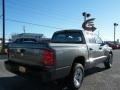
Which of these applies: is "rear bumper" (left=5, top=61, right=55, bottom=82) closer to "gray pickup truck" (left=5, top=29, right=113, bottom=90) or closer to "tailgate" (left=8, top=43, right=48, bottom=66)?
"gray pickup truck" (left=5, top=29, right=113, bottom=90)

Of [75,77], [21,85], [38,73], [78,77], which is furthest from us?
[21,85]

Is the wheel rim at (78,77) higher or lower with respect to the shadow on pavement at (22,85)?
higher

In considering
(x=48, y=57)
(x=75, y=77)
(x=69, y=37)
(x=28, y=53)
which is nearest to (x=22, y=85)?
(x=28, y=53)

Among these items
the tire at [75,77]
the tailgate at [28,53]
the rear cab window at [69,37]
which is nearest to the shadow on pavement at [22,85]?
the tire at [75,77]

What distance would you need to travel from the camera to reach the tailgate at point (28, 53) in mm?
5916

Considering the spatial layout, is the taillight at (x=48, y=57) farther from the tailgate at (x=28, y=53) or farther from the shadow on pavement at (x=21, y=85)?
the shadow on pavement at (x=21, y=85)

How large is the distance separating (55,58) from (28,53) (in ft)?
2.88

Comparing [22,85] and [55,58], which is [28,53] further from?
[22,85]

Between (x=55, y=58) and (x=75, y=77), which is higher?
(x=55, y=58)

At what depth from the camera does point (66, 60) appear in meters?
6.33

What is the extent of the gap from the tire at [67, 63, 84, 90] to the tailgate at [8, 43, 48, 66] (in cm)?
128

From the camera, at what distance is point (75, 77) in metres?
6.99

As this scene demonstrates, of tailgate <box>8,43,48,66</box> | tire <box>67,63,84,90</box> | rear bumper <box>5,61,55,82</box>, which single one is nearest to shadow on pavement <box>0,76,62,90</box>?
tire <box>67,63,84,90</box>

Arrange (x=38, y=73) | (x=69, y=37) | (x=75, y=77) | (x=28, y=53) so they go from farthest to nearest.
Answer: (x=69, y=37), (x=75, y=77), (x=28, y=53), (x=38, y=73)
